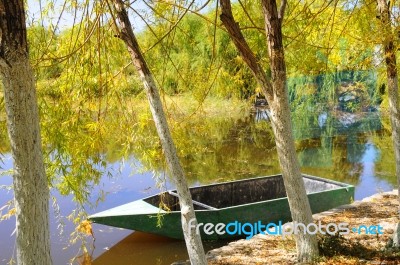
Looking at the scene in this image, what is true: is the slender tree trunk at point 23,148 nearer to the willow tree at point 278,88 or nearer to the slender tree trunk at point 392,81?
the willow tree at point 278,88

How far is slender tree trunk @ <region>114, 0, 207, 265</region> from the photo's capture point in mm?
2939

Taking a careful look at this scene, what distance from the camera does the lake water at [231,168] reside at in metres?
6.44

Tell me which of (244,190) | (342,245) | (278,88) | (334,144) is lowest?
(342,245)

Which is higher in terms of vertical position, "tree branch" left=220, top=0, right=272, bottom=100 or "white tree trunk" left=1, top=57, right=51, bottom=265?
"tree branch" left=220, top=0, right=272, bottom=100

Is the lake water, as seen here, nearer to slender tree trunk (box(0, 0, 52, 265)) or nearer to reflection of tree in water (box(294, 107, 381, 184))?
reflection of tree in water (box(294, 107, 381, 184))

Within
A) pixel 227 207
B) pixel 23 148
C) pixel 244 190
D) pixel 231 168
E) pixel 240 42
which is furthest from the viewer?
pixel 231 168

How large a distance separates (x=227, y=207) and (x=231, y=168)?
471cm

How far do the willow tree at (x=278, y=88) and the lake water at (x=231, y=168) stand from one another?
1.11m

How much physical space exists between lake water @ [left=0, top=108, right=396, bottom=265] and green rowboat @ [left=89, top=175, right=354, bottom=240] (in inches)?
14.9

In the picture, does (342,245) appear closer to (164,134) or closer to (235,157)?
(164,134)

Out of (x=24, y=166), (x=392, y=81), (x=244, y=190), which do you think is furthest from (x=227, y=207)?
(x=24, y=166)

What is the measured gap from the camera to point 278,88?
354cm

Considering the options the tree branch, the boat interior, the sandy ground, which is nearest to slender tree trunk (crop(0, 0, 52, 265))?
the tree branch

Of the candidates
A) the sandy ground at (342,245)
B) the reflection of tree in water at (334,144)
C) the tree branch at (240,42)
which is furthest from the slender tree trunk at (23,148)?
the reflection of tree in water at (334,144)
